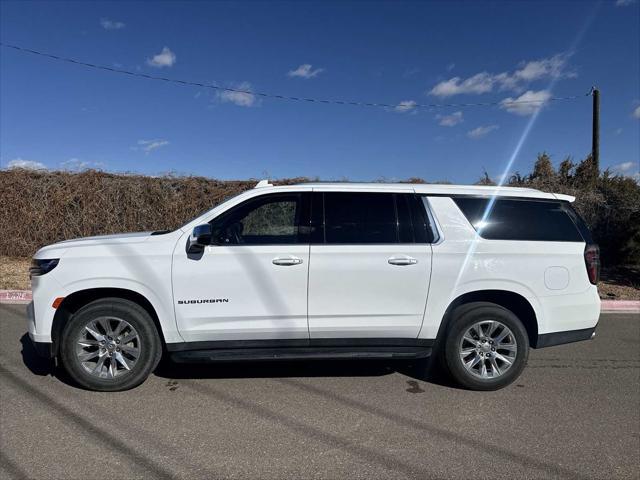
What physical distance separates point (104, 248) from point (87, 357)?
38.3 inches

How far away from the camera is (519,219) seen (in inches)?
186

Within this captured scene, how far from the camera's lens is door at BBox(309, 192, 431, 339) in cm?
440

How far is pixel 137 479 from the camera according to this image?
3059 millimetres

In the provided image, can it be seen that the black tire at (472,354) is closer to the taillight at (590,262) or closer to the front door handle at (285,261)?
the taillight at (590,262)

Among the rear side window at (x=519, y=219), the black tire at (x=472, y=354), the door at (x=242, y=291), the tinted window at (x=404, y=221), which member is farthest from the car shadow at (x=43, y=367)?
the rear side window at (x=519, y=219)

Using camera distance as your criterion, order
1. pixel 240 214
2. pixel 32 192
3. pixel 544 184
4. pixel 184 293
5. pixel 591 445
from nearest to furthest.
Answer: pixel 591 445 < pixel 184 293 < pixel 240 214 < pixel 32 192 < pixel 544 184

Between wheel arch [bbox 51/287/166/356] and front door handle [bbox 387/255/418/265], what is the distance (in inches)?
84.2

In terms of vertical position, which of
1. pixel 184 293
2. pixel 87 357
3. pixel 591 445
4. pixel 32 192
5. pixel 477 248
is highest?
pixel 32 192

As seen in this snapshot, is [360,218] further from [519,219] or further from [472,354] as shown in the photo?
[472,354]

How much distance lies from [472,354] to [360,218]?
1649mm

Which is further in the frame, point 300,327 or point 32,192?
point 32,192

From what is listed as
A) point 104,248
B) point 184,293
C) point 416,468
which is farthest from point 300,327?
point 104,248

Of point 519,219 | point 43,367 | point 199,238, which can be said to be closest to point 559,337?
point 519,219

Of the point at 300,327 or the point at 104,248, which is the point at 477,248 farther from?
the point at 104,248
